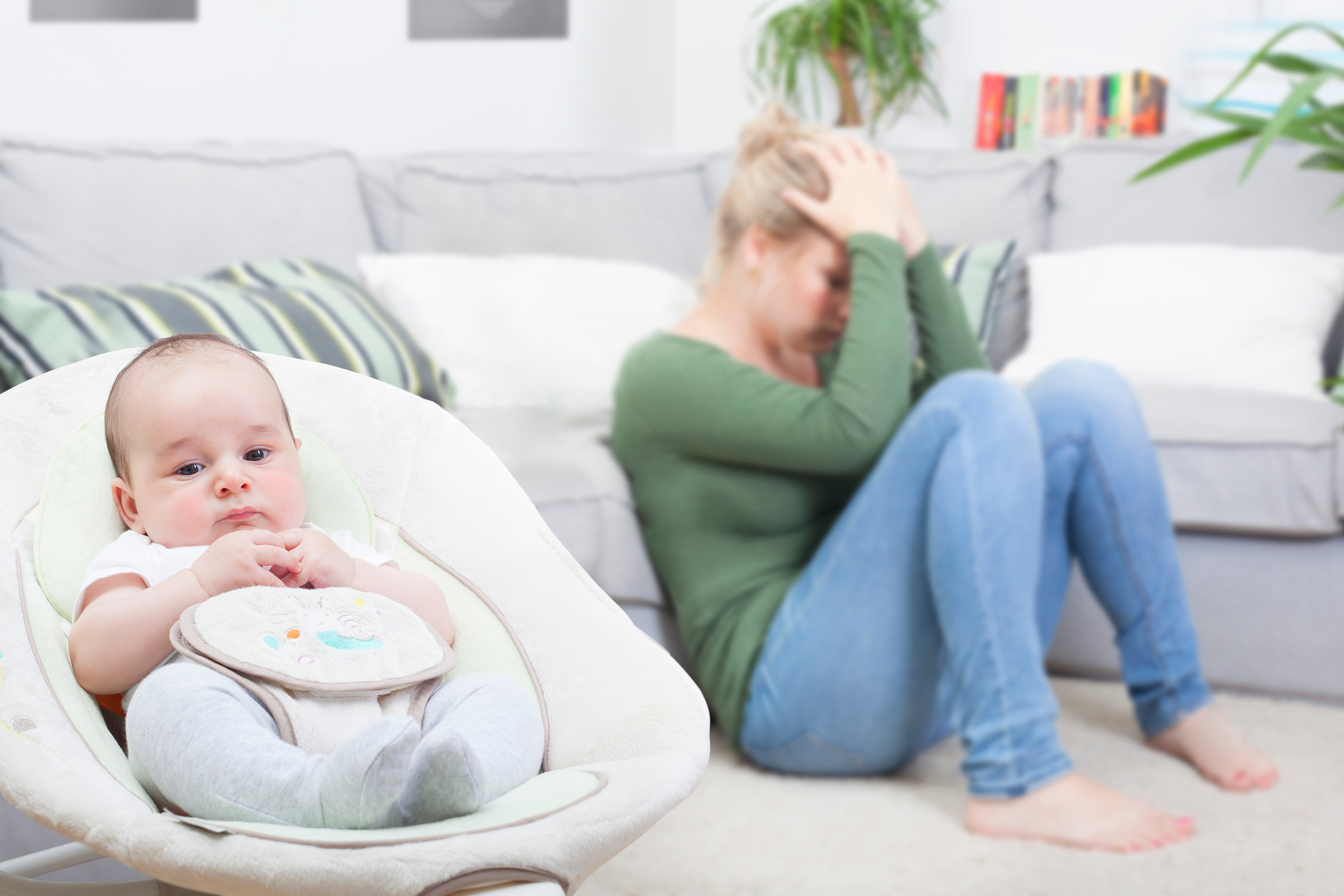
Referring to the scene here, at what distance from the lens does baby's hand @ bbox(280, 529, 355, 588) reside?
621 millimetres

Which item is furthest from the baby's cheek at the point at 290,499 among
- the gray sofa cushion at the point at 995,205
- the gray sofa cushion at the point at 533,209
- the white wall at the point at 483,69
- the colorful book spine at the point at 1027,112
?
the colorful book spine at the point at 1027,112

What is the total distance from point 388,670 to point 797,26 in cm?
248

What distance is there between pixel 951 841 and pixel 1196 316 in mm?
1031

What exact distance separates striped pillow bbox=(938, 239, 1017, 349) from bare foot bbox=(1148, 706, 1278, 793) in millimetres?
752

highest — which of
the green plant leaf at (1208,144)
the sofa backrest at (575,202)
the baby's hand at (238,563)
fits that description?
the green plant leaf at (1208,144)

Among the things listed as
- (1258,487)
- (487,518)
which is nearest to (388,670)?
(487,518)

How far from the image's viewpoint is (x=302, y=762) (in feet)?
1.66

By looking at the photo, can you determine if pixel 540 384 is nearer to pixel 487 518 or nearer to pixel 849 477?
pixel 849 477

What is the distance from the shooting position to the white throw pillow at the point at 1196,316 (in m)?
1.76

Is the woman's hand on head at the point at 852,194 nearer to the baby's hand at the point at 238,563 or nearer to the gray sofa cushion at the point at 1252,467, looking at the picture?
the gray sofa cushion at the point at 1252,467

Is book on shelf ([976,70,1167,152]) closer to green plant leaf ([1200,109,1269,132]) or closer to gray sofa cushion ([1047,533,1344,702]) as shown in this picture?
gray sofa cushion ([1047,533,1344,702])

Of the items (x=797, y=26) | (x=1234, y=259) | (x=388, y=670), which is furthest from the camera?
(x=797, y=26)

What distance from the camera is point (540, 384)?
66.9 inches

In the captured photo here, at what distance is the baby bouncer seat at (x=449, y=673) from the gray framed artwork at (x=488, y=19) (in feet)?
7.29
